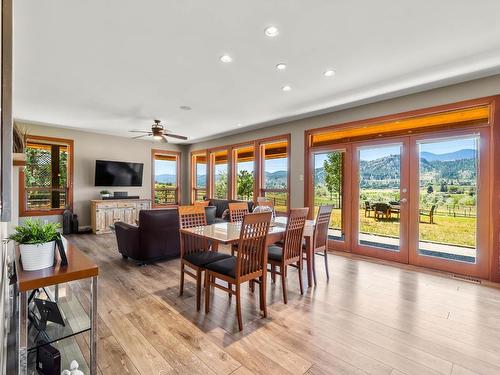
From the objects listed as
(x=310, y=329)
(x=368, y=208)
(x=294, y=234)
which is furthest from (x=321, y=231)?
(x=368, y=208)

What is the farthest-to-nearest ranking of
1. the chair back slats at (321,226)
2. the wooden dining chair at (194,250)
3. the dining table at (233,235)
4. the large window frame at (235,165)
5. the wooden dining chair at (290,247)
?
the large window frame at (235,165) < the chair back slats at (321,226) < the wooden dining chair at (290,247) < the wooden dining chair at (194,250) < the dining table at (233,235)

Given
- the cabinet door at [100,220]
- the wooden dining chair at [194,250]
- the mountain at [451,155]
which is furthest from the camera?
the cabinet door at [100,220]

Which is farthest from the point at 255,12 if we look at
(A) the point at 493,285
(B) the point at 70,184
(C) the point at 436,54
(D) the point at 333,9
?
(B) the point at 70,184

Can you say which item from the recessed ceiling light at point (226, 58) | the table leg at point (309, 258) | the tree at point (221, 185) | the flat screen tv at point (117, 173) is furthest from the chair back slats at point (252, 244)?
the flat screen tv at point (117, 173)

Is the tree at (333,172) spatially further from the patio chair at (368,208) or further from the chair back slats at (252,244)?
the chair back slats at (252,244)

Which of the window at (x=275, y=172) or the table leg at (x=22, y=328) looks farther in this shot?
the window at (x=275, y=172)

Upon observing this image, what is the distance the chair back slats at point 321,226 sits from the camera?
3298 mm

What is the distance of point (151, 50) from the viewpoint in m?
2.83

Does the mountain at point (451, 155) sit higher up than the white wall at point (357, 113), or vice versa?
the white wall at point (357, 113)

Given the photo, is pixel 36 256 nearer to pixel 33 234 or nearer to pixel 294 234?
pixel 33 234

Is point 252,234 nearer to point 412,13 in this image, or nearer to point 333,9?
point 333,9

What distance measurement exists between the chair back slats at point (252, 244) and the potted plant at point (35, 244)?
52.4 inches

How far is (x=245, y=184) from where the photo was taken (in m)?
6.99

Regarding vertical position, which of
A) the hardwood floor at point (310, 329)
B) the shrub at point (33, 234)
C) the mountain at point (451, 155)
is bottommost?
the hardwood floor at point (310, 329)
